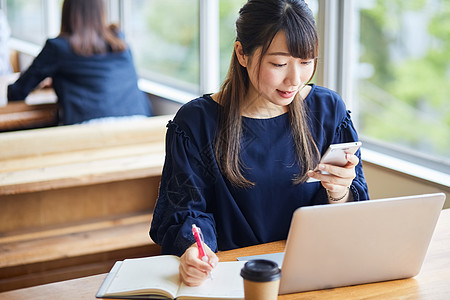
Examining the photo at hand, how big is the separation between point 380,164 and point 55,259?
133cm

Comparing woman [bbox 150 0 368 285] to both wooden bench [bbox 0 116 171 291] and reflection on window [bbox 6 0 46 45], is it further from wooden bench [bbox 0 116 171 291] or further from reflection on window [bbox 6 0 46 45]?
reflection on window [bbox 6 0 46 45]

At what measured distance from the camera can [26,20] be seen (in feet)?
24.9

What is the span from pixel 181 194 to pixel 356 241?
51 centimetres

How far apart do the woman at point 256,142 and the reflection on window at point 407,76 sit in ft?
4.60

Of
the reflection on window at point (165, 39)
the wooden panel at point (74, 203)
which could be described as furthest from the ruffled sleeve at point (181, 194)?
the reflection on window at point (165, 39)

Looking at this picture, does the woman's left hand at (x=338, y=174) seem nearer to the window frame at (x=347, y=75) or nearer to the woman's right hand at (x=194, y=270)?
the woman's right hand at (x=194, y=270)

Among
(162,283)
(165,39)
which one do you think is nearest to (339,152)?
(162,283)

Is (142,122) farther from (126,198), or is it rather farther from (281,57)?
(281,57)

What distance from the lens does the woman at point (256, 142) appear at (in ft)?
4.93

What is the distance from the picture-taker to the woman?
59.2 inches

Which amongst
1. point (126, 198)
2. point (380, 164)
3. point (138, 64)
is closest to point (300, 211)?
point (380, 164)

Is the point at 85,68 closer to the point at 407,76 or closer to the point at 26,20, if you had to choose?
the point at 407,76

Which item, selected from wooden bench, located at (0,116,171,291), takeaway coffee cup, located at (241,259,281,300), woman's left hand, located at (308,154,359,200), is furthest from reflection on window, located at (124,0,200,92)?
takeaway coffee cup, located at (241,259,281,300)

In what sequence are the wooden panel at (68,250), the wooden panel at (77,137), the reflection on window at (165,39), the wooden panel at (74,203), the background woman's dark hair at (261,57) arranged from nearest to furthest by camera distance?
1. the background woman's dark hair at (261,57)
2. the wooden panel at (68,250)
3. the wooden panel at (74,203)
4. the wooden panel at (77,137)
5. the reflection on window at (165,39)
